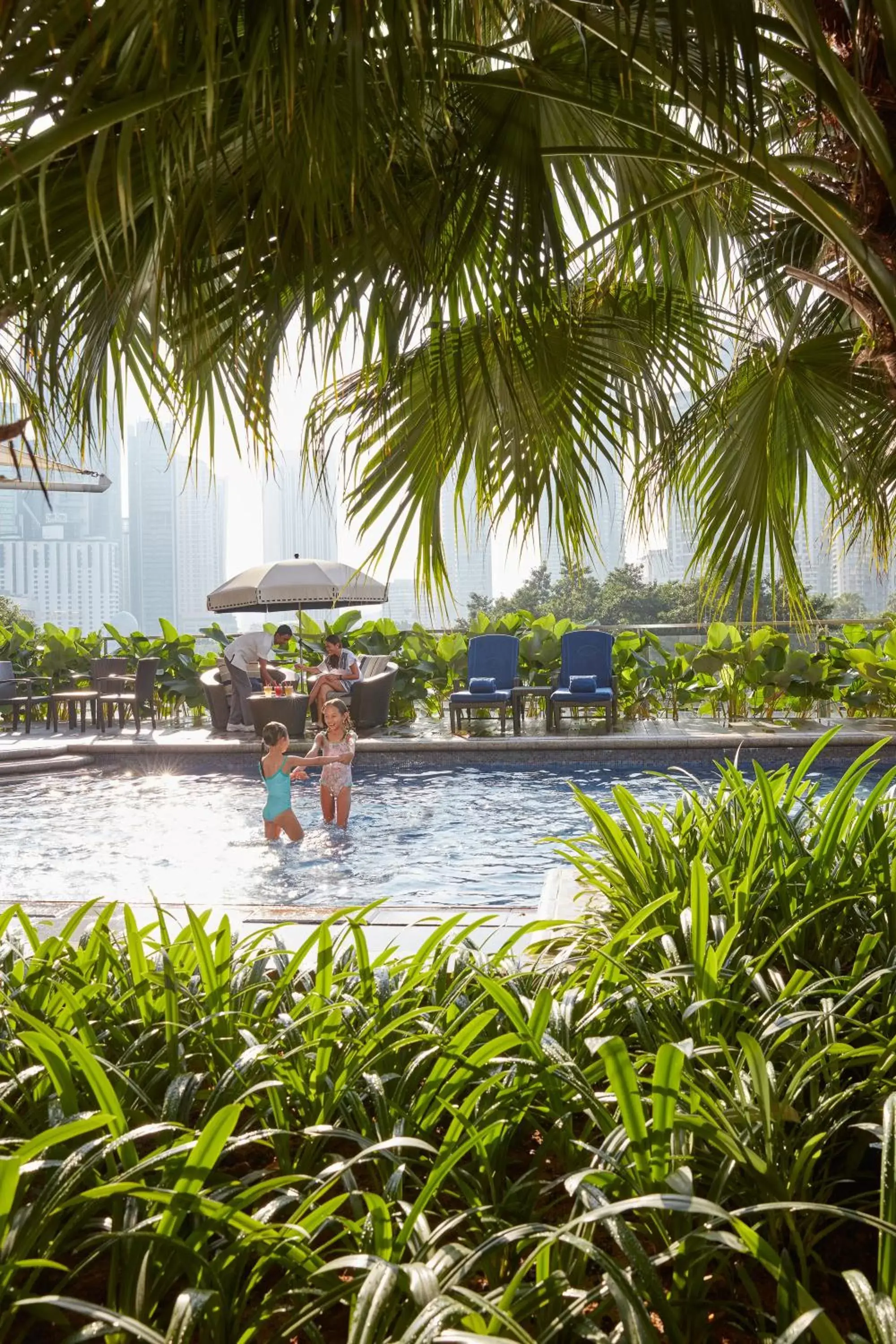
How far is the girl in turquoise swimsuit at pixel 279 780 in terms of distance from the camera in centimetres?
716

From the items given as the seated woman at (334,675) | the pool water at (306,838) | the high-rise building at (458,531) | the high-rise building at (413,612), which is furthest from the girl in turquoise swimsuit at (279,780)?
the seated woman at (334,675)

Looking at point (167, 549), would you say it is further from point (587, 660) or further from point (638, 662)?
point (587, 660)

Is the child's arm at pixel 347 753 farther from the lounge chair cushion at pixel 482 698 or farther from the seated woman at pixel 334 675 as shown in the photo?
the lounge chair cushion at pixel 482 698

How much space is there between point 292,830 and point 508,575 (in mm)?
4263

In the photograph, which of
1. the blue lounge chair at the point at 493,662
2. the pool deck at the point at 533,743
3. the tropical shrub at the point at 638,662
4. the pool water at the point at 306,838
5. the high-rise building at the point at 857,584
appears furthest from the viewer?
the blue lounge chair at the point at 493,662

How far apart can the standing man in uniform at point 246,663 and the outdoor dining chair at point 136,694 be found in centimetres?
96

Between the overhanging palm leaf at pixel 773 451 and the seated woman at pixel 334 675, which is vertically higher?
the overhanging palm leaf at pixel 773 451

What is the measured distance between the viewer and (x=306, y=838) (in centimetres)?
822

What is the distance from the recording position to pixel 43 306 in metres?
2.15

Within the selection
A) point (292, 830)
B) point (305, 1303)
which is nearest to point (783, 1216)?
point (305, 1303)

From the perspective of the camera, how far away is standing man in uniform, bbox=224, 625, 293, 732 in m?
12.9

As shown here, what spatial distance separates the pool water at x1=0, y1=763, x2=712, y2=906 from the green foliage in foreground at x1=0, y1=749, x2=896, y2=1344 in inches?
97.7

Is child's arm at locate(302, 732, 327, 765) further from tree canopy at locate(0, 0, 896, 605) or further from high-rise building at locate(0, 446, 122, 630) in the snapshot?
high-rise building at locate(0, 446, 122, 630)

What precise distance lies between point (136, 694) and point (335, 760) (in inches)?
233
